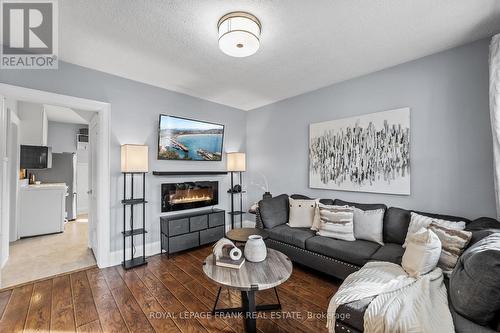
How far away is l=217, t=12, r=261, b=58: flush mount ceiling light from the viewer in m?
1.82

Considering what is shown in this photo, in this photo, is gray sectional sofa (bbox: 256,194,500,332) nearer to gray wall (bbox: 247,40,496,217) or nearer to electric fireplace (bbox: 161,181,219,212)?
gray wall (bbox: 247,40,496,217)

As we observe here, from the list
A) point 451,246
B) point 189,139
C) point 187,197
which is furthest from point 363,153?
point 187,197

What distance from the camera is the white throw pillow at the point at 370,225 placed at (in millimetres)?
2574

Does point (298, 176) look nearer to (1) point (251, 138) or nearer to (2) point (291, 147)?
(2) point (291, 147)

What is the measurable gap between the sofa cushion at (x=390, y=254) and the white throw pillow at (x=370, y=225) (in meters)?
0.17

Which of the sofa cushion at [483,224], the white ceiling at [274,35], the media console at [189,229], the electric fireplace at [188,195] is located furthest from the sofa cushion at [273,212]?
the sofa cushion at [483,224]

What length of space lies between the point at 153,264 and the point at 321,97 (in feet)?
11.5

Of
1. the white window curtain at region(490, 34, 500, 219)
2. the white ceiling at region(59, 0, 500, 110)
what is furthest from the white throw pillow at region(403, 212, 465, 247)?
the white ceiling at region(59, 0, 500, 110)

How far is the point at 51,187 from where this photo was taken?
436 cm

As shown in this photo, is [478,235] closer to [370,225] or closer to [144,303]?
[370,225]

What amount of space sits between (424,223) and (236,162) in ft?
9.46

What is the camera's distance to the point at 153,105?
11.3ft

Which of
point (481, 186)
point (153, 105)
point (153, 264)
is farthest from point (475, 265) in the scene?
point (153, 105)

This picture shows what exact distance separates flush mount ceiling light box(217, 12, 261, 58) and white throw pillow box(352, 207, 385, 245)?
2.26 meters
